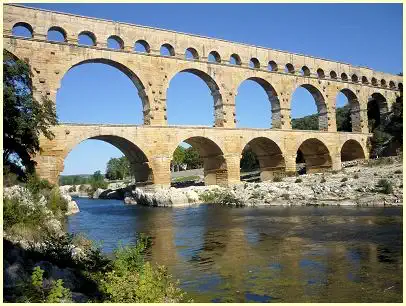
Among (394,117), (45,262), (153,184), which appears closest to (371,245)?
(45,262)

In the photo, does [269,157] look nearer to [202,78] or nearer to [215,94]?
[215,94]

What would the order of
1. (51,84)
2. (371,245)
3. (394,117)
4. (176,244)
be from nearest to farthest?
(371,245), (176,244), (51,84), (394,117)

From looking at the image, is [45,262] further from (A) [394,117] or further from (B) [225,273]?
(A) [394,117]

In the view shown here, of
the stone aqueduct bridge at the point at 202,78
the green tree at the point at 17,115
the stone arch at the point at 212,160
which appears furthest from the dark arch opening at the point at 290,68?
the green tree at the point at 17,115

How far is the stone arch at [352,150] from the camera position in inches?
1690

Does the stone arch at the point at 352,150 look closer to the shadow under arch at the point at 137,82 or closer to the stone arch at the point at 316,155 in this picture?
the stone arch at the point at 316,155

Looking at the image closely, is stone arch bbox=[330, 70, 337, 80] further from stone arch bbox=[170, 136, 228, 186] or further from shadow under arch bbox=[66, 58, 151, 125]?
shadow under arch bbox=[66, 58, 151, 125]

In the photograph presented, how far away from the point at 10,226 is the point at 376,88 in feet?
149

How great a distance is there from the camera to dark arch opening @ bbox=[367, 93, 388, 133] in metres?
47.7

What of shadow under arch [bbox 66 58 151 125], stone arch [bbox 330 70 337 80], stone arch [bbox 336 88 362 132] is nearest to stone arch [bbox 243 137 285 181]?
shadow under arch [bbox 66 58 151 125]

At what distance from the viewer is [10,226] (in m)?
8.18

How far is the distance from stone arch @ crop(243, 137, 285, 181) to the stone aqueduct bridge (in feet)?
0.30

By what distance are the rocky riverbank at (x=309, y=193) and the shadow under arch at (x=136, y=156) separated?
0.96m

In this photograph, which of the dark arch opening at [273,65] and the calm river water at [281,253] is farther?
the dark arch opening at [273,65]
